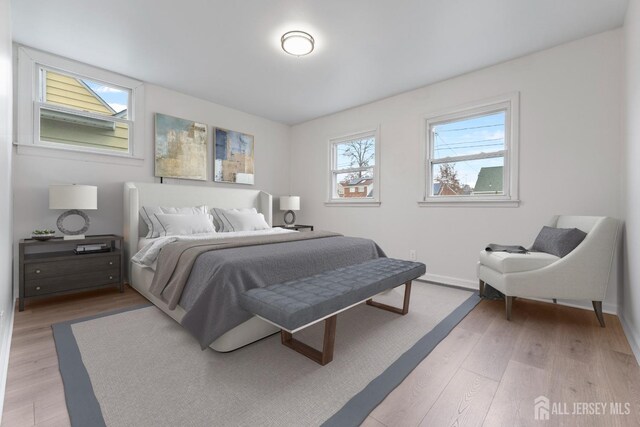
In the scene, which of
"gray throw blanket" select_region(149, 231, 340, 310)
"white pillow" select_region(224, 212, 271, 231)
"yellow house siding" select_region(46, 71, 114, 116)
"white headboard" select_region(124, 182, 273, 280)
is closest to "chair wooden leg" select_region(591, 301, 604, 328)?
"gray throw blanket" select_region(149, 231, 340, 310)

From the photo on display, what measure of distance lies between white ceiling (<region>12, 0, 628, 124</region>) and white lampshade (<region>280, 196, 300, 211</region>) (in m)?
1.90

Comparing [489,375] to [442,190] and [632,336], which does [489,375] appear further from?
[442,190]

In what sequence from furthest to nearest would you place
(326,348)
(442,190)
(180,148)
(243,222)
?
1. (180,148)
2. (243,222)
3. (442,190)
4. (326,348)

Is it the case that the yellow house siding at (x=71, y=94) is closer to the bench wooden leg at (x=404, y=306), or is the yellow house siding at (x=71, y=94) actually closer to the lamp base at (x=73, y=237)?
the lamp base at (x=73, y=237)

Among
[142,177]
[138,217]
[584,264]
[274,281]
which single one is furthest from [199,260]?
[584,264]

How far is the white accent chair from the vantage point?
222 centimetres

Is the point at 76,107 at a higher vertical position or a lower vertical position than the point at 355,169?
higher

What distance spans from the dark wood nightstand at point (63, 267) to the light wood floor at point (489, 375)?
10.9 inches

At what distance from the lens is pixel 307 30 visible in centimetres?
259

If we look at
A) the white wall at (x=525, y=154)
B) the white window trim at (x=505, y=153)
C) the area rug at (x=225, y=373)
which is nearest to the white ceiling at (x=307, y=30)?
the white wall at (x=525, y=154)

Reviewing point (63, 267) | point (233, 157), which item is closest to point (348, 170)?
point (233, 157)

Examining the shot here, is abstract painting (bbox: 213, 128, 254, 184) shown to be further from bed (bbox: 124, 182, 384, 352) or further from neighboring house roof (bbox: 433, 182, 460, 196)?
neighboring house roof (bbox: 433, 182, 460, 196)

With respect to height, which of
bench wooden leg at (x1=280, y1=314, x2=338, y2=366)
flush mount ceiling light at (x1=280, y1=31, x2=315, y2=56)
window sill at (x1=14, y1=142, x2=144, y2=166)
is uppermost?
flush mount ceiling light at (x1=280, y1=31, x2=315, y2=56)

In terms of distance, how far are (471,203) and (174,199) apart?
379cm
